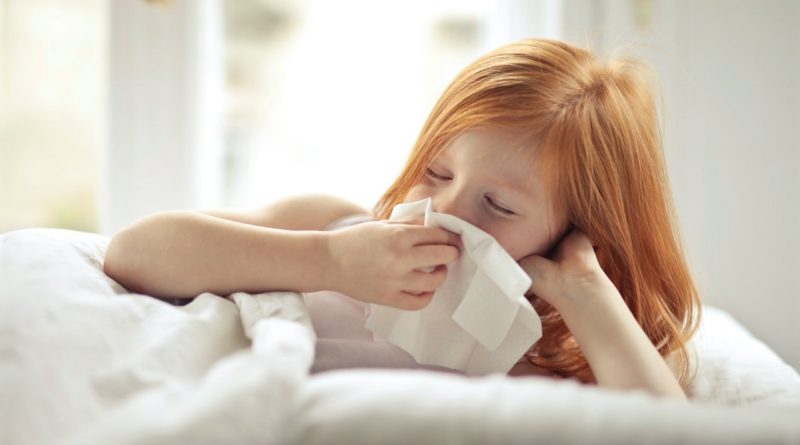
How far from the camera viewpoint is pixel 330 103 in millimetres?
1965

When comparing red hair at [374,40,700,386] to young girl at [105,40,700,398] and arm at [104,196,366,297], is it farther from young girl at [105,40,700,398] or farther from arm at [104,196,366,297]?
arm at [104,196,366,297]

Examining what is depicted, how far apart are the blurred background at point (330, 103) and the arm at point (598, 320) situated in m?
0.90

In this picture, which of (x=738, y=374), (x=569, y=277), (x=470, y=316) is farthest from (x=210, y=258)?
(x=738, y=374)

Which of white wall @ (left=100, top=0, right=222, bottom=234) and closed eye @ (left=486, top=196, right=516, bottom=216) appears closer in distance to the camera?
closed eye @ (left=486, top=196, right=516, bottom=216)

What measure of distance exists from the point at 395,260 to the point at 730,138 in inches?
49.5

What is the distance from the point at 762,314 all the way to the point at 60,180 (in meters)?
1.80

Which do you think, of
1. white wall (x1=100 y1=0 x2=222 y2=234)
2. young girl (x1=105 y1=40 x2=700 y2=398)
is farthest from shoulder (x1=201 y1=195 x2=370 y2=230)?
white wall (x1=100 y1=0 x2=222 y2=234)

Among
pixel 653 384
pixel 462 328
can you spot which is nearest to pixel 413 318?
pixel 462 328

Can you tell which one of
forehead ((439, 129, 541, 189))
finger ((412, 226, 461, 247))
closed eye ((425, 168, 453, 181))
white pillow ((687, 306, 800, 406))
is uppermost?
forehead ((439, 129, 541, 189))

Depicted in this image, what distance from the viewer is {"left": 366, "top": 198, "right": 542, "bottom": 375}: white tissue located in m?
0.84

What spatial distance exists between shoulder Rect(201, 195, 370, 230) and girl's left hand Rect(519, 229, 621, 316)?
0.98 ft

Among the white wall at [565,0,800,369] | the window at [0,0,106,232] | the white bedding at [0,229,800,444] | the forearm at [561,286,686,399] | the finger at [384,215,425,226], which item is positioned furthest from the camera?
the window at [0,0,106,232]

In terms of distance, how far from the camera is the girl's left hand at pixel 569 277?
0.88m

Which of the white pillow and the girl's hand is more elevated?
the girl's hand
